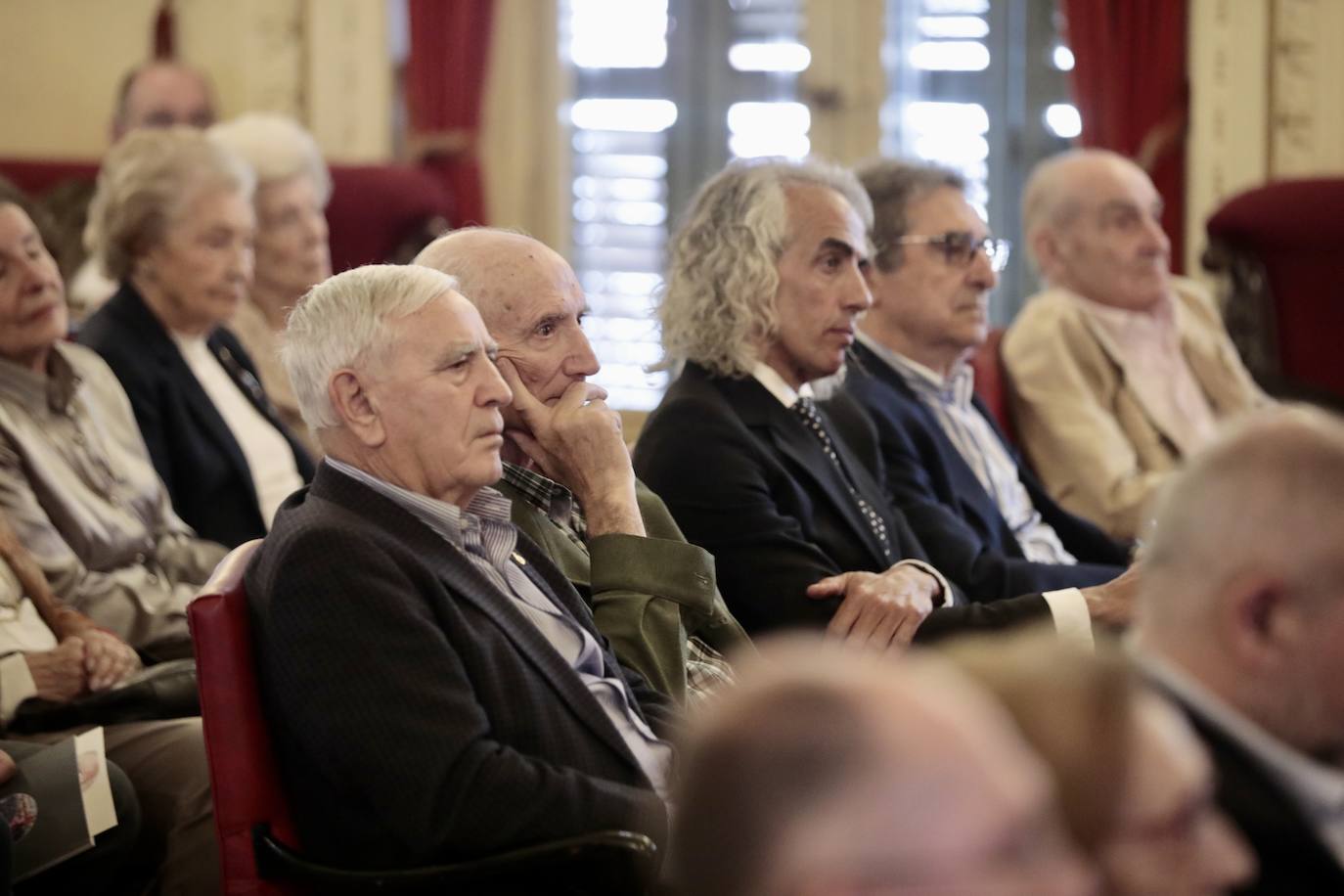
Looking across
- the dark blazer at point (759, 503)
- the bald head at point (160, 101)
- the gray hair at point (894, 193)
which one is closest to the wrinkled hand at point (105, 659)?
the dark blazer at point (759, 503)

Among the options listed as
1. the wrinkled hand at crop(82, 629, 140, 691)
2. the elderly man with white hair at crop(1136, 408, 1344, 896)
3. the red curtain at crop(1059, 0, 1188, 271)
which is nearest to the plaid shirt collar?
the wrinkled hand at crop(82, 629, 140, 691)

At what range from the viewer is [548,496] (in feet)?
8.20

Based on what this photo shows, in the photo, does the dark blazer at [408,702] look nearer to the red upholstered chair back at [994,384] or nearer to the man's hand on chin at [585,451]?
the man's hand on chin at [585,451]

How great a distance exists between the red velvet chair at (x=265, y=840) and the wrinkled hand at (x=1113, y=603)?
4.02 ft

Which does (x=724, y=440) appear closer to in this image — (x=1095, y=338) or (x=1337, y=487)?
(x=1337, y=487)

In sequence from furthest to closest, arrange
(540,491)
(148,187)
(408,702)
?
(148,187)
(540,491)
(408,702)

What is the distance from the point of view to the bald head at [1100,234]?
4.52 metres

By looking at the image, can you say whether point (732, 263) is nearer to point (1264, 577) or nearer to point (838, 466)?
point (838, 466)

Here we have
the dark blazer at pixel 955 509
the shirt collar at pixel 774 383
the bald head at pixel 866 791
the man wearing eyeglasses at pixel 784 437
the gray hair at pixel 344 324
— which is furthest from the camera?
the dark blazer at pixel 955 509

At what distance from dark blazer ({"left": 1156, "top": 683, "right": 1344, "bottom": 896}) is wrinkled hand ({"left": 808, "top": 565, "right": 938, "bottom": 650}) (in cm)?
132

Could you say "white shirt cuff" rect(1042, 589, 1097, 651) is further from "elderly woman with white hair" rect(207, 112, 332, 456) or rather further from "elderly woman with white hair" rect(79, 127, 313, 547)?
"elderly woman with white hair" rect(207, 112, 332, 456)

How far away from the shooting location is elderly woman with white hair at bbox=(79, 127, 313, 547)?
3482mm

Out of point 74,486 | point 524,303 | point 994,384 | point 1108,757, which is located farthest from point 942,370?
point 1108,757

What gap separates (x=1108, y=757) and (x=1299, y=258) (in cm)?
491
